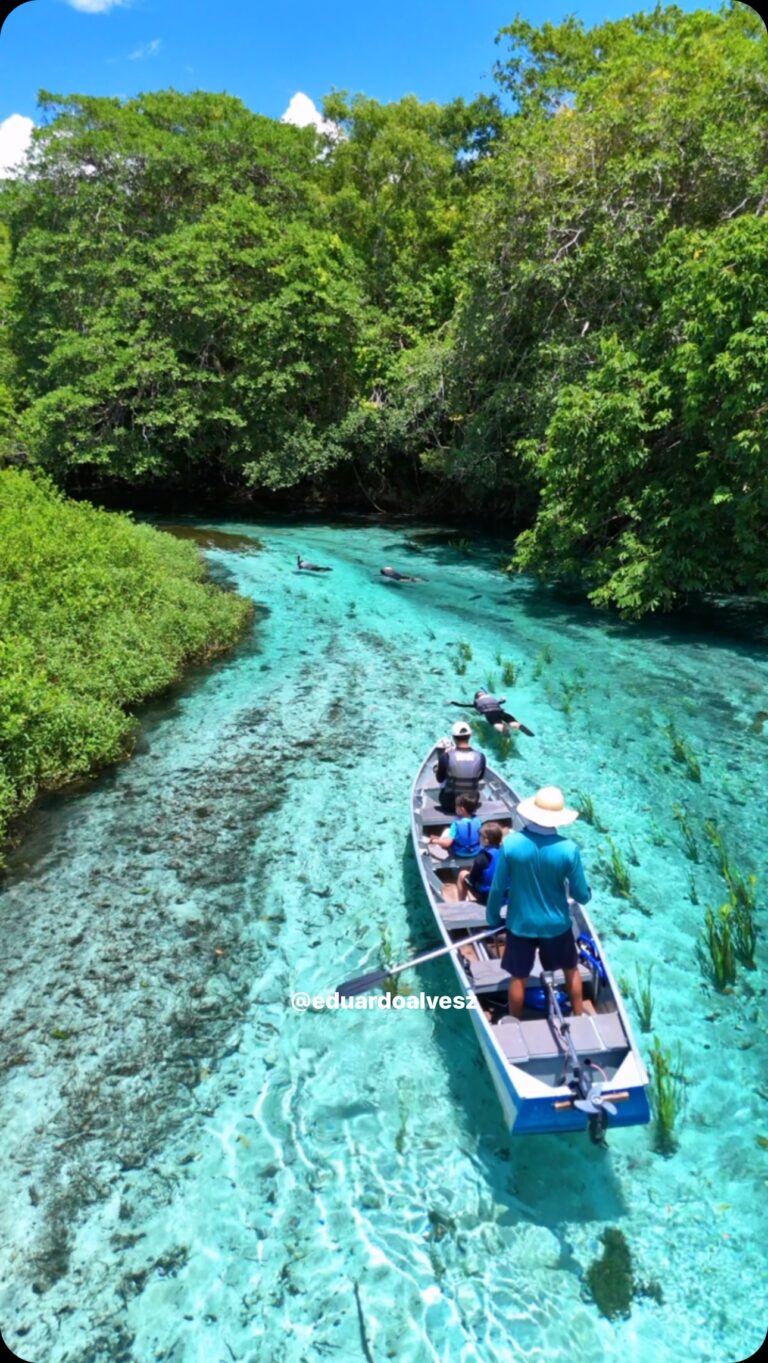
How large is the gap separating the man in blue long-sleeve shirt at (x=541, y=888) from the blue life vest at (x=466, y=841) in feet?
7.67

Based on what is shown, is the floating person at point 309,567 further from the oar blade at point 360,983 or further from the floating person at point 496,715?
the oar blade at point 360,983

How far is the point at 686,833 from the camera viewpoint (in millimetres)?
9703

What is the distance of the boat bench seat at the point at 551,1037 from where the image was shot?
5.75 m

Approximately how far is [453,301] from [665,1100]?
35131 mm

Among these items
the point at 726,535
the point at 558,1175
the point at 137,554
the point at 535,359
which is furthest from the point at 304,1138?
the point at 535,359

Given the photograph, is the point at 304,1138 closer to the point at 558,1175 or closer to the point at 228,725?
the point at 558,1175

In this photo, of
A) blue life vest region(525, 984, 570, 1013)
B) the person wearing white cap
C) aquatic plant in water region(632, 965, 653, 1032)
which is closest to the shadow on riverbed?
the person wearing white cap

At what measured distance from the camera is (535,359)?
23453 mm

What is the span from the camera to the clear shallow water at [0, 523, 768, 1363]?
499cm

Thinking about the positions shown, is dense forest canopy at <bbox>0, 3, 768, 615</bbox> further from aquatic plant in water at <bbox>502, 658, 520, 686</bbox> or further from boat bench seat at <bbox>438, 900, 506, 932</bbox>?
boat bench seat at <bbox>438, 900, 506, 932</bbox>

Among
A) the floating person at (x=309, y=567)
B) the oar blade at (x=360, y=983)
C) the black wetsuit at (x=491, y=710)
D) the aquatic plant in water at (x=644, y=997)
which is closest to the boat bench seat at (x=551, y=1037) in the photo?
the aquatic plant in water at (x=644, y=997)

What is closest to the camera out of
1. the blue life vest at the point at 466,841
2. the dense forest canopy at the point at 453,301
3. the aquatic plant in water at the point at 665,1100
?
the aquatic plant in water at the point at 665,1100

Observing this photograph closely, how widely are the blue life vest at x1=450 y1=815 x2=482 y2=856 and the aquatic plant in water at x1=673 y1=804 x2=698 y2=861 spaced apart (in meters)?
3.05

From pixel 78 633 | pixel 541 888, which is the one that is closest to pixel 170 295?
pixel 78 633
